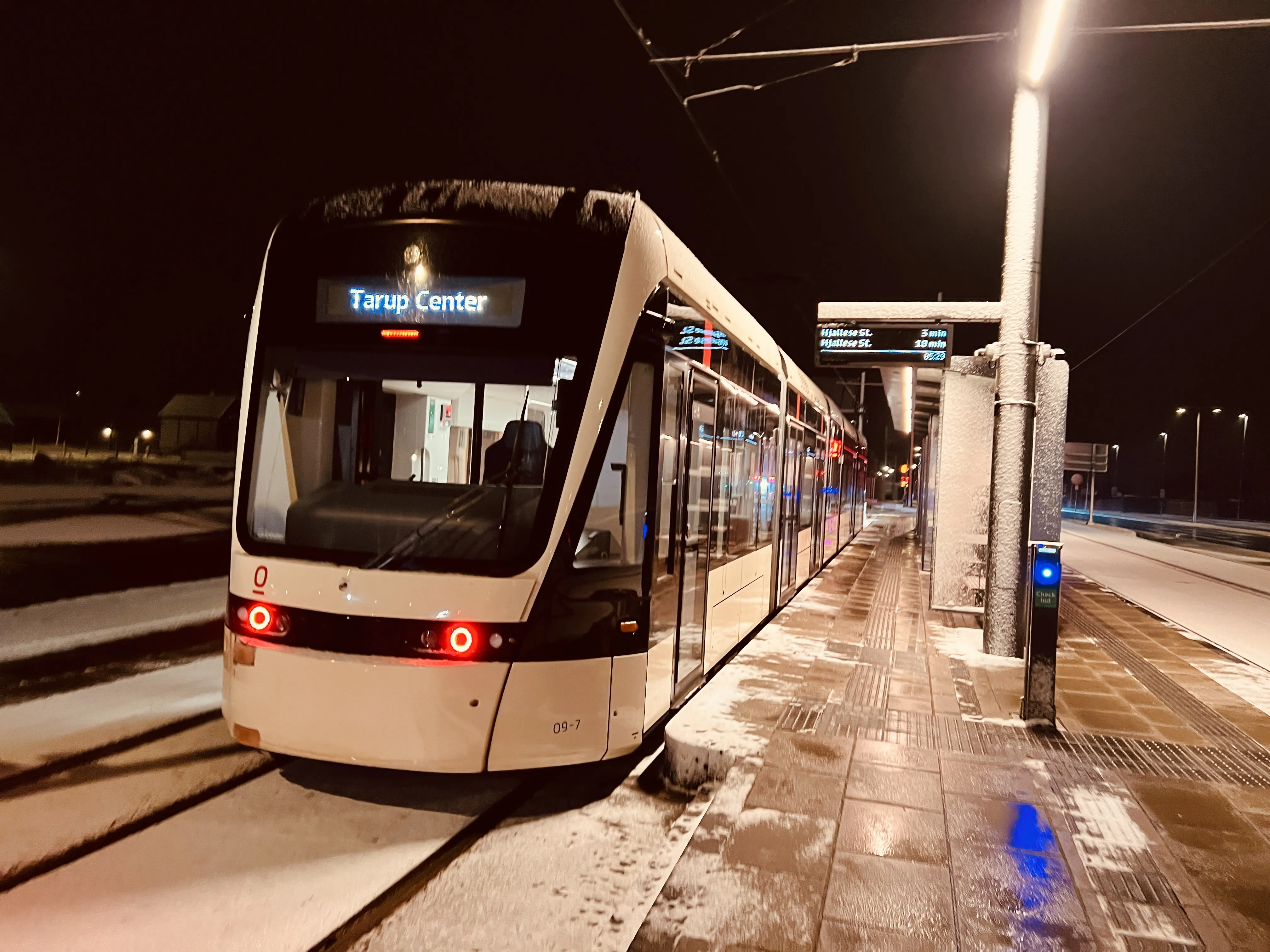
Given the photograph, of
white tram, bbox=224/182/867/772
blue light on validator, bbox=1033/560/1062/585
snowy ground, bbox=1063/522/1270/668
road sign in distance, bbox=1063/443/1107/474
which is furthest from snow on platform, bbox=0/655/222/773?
road sign in distance, bbox=1063/443/1107/474

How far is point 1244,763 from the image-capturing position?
5.72m

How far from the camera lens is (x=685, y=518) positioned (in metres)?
5.57

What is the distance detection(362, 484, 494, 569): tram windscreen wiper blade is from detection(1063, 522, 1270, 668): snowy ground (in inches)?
346

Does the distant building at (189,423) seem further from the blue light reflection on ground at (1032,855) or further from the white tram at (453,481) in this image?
the blue light reflection on ground at (1032,855)

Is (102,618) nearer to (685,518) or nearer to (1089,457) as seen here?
(685,518)

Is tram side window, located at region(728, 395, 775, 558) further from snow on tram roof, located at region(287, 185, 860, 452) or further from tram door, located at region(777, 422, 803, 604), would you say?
snow on tram roof, located at region(287, 185, 860, 452)

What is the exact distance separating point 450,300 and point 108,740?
3.65 m

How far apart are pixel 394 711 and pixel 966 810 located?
2.98m

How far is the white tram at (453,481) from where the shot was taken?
4.23m

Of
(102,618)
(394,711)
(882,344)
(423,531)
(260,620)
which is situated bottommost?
(102,618)

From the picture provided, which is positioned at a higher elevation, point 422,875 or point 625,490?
point 625,490

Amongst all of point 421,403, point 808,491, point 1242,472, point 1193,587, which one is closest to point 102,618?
point 421,403

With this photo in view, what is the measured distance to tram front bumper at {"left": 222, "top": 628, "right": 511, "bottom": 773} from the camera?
4.17 meters

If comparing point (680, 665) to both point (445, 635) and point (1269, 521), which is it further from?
point (1269, 521)
